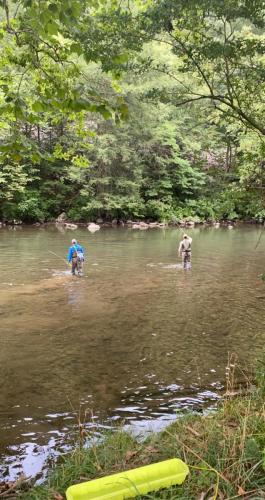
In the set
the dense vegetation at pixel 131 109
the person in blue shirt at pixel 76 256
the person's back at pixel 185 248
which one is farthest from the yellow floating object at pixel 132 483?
the person's back at pixel 185 248

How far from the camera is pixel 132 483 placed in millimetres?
3277

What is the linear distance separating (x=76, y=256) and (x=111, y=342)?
6926mm

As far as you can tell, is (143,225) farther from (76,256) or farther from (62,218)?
(76,256)

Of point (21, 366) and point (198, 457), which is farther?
point (21, 366)

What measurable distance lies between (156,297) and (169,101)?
21.5ft

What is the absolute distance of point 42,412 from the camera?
6.16 meters

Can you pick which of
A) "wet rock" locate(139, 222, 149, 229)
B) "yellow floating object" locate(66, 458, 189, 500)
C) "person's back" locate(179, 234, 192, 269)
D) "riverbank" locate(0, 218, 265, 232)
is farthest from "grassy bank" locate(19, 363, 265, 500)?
"wet rock" locate(139, 222, 149, 229)

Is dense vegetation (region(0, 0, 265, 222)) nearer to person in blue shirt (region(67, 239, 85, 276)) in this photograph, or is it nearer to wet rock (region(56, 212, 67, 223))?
wet rock (region(56, 212, 67, 223))

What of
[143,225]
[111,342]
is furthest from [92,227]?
[111,342]

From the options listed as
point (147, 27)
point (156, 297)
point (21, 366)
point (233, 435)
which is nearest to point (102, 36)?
point (147, 27)

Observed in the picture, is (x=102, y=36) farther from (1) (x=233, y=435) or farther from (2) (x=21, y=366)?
(1) (x=233, y=435)

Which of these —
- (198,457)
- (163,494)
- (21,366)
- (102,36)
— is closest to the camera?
(163,494)

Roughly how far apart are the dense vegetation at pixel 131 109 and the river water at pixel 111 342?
8.83 ft

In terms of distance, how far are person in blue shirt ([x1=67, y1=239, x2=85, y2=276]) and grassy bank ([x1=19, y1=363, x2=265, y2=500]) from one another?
1081 centimetres
